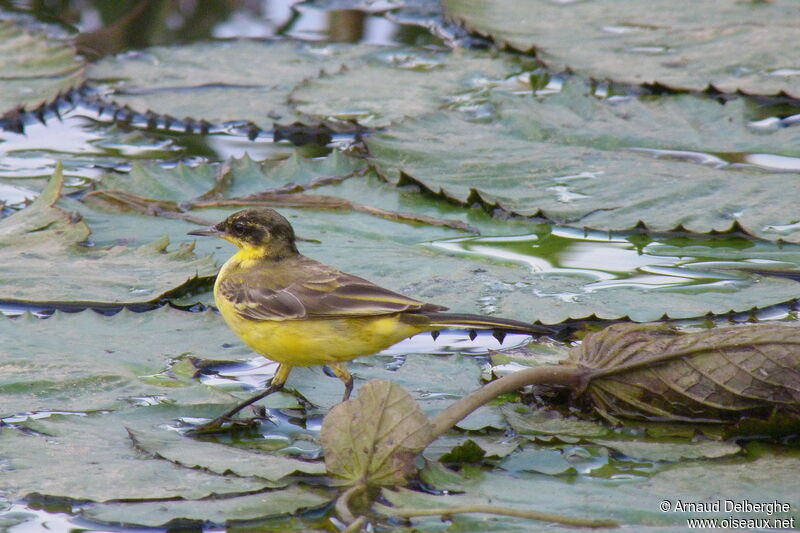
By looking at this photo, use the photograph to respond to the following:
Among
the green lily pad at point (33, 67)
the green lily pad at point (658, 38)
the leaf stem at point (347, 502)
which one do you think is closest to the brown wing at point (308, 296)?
the leaf stem at point (347, 502)

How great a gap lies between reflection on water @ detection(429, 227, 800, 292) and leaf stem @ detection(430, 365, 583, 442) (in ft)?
3.67

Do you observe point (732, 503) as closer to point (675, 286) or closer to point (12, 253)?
point (675, 286)

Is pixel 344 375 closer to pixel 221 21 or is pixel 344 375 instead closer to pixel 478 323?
pixel 478 323

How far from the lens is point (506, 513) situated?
10.8ft

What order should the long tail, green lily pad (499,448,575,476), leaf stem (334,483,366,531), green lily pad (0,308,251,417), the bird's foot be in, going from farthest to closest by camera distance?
1. the long tail
2. green lily pad (0,308,251,417)
3. the bird's foot
4. green lily pad (499,448,575,476)
5. leaf stem (334,483,366,531)

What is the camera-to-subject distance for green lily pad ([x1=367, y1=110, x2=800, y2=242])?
5.70 metres

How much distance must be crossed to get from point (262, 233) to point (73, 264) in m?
0.94

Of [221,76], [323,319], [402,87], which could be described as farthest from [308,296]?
Result: [221,76]

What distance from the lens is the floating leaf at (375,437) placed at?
3.66 m

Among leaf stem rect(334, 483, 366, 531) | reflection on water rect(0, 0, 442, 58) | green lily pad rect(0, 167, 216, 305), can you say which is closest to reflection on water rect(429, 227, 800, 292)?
green lily pad rect(0, 167, 216, 305)

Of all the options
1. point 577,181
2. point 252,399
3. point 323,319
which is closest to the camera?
point 252,399

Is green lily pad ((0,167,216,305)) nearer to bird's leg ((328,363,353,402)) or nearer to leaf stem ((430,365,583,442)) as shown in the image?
bird's leg ((328,363,353,402))

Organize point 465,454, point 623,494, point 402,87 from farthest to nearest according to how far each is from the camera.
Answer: point 402,87, point 465,454, point 623,494

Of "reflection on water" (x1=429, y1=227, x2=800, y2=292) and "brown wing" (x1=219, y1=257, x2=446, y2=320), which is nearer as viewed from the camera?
"brown wing" (x1=219, y1=257, x2=446, y2=320)
